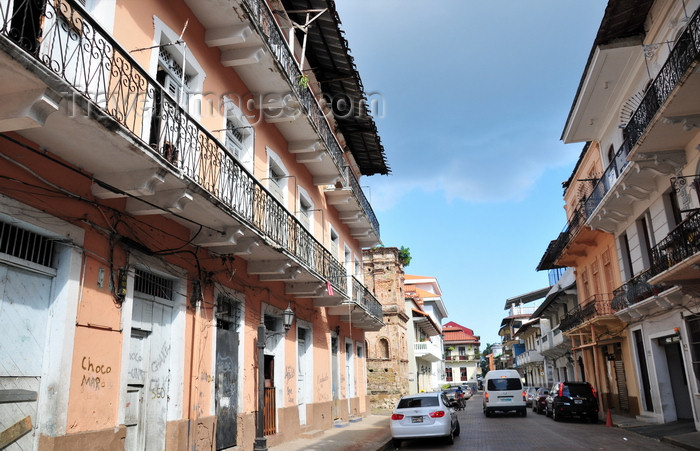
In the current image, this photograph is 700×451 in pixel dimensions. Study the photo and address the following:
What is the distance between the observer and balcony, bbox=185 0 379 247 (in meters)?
9.72

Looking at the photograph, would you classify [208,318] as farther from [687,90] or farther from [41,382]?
[687,90]

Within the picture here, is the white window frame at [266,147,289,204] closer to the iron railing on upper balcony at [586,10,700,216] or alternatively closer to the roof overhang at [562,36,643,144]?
the iron railing on upper balcony at [586,10,700,216]

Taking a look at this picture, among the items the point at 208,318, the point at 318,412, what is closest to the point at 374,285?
the point at 318,412

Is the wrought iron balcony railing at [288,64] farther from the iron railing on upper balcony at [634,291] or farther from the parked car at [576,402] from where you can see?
the parked car at [576,402]

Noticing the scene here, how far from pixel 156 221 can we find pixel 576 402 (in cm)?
1803

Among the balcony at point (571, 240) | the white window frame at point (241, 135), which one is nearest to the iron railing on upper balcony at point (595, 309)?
the balcony at point (571, 240)

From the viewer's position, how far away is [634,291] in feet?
59.3

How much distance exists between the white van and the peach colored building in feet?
40.6

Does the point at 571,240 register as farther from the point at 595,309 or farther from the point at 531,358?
the point at 531,358

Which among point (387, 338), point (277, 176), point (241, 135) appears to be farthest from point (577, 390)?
point (241, 135)

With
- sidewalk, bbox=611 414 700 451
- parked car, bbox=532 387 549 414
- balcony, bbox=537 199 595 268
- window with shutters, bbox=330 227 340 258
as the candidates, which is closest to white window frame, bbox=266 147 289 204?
window with shutters, bbox=330 227 340 258

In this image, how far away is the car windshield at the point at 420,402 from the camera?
46.1ft

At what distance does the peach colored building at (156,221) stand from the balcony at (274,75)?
43 millimetres

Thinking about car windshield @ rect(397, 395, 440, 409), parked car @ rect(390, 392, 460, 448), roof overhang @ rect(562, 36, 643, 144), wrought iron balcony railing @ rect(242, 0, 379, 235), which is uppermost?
roof overhang @ rect(562, 36, 643, 144)
